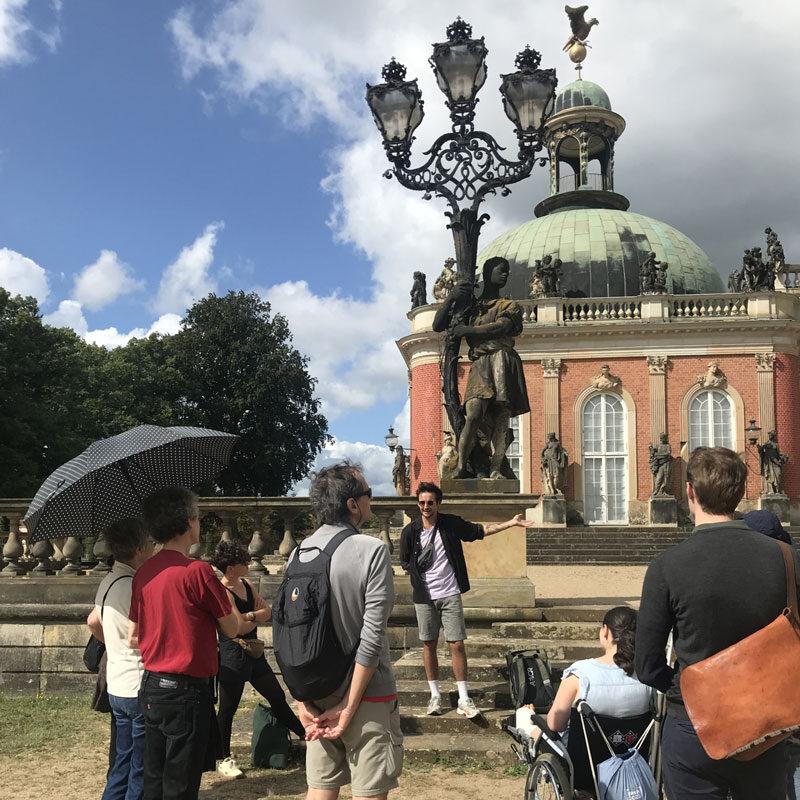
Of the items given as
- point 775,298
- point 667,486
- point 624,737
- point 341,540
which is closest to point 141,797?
point 341,540

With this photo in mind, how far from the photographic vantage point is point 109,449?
17.0 feet

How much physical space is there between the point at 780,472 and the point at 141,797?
28834 mm

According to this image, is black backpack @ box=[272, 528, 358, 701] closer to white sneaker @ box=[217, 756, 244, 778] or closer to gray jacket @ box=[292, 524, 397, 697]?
gray jacket @ box=[292, 524, 397, 697]

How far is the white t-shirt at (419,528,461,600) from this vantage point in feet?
19.8

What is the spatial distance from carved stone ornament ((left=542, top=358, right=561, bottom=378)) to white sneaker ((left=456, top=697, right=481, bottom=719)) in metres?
25.4

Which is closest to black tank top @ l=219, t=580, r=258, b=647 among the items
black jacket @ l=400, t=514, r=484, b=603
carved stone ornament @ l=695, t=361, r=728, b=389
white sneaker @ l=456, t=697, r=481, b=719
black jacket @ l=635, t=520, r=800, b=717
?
black jacket @ l=400, t=514, r=484, b=603

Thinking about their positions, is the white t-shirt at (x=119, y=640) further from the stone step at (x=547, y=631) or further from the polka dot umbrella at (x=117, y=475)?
the stone step at (x=547, y=631)

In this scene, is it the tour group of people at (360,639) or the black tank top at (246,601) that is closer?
the tour group of people at (360,639)

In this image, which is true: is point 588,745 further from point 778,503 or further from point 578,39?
point 578,39

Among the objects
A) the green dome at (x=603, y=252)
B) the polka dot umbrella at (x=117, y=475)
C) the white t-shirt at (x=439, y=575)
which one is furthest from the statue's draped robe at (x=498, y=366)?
the green dome at (x=603, y=252)

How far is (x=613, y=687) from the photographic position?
3.66 metres

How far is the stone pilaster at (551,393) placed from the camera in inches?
1208

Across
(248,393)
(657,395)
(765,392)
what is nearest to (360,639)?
(657,395)

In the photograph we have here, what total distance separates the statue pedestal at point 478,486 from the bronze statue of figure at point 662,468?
72.5 feet
